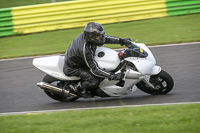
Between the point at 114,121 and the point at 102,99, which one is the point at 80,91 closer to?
the point at 102,99

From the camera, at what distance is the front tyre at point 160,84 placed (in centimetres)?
630

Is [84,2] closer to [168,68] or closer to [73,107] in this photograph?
[168,68]

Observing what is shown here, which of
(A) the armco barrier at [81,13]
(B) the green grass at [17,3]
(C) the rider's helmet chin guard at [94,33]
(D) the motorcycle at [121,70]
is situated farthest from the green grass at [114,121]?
(B) the green grass at [17,3]

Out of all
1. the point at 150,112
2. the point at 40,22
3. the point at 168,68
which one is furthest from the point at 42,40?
the point at 150,112

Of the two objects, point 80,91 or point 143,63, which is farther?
point 80,91

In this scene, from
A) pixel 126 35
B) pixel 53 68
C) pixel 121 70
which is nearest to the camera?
pixel 121 70

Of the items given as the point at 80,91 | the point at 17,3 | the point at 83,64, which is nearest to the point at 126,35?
the point at 80,91

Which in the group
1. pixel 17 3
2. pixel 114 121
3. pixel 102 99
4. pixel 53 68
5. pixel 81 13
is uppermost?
pixel 17 3

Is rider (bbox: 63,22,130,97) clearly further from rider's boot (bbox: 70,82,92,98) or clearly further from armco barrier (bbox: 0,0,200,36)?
armco barrier (bbox: 0,0,200,36)

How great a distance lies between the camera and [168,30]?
38.2ft

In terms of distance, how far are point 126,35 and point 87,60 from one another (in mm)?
5843

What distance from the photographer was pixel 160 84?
6.45 meters

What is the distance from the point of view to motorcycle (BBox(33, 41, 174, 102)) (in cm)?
615

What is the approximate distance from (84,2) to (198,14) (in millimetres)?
4774
